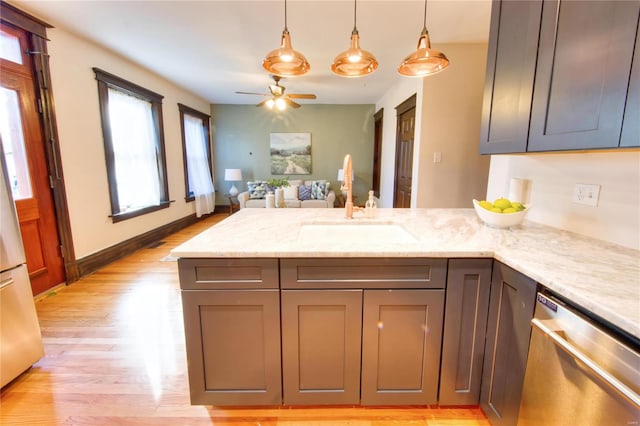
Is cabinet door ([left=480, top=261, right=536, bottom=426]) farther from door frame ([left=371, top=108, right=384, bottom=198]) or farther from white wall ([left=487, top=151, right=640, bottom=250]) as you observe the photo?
door frame ([left=371, top=108, right=384, bottom=198])

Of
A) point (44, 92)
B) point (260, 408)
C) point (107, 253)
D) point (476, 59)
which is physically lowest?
point (260, 408)

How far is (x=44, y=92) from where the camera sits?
252 centimetres

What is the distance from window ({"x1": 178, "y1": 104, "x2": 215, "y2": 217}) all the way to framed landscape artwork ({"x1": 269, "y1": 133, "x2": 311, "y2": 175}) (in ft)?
4.72

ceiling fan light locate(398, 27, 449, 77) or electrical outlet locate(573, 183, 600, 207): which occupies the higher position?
ceiling fan light locate(398, 27, 449, 77)

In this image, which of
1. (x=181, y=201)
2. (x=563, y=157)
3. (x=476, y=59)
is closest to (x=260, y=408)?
(x=563, y=157)

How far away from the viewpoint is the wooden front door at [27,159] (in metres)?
2.28

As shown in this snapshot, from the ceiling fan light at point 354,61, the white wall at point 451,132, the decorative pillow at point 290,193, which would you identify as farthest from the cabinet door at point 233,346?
the decorative pillow at point 290,193

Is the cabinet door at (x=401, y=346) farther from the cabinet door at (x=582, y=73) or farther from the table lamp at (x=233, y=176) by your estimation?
the table lamp at (x=233, y=176)

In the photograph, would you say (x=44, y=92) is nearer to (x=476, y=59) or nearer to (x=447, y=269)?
(x=447, y=269)

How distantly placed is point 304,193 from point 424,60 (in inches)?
172

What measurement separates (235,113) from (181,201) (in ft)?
8.13

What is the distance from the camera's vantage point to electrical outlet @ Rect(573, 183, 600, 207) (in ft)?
4.16

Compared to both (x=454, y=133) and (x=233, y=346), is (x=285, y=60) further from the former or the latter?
(x=454, y=133)

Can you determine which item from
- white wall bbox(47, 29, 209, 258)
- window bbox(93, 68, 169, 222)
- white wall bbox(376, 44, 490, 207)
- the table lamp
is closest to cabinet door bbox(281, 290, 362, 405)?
white wall bbox(376, 44, 490, 207)
